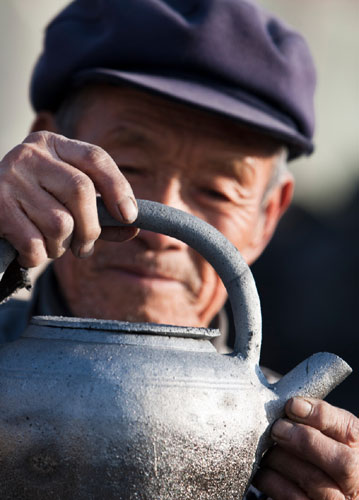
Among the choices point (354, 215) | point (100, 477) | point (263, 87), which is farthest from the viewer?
point (354, 215)

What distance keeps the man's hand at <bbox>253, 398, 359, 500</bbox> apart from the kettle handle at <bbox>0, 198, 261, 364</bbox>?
12cm

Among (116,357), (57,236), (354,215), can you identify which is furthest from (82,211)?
(354,215)

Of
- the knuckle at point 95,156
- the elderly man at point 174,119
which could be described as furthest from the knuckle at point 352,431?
the elderly man at point 174,119

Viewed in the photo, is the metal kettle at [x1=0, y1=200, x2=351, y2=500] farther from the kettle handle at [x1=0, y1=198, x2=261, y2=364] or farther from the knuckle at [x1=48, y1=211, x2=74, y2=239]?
the knuckle at [x1=48, y1=211, x2=74, y2=239]

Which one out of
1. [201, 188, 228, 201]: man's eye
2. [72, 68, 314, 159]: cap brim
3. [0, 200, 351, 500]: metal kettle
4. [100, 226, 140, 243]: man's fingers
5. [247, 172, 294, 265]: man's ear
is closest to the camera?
[0, 200, 351, 500]: metal kettle

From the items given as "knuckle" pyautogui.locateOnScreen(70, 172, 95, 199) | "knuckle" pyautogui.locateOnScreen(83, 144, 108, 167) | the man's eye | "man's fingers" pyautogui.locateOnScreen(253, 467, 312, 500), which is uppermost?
"knuckle" pyautogui.locateOnScreen(83, 144, 108, 167)

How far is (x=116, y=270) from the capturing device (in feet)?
7.06

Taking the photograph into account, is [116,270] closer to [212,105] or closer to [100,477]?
[212,105]

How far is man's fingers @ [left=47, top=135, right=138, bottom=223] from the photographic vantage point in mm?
1211

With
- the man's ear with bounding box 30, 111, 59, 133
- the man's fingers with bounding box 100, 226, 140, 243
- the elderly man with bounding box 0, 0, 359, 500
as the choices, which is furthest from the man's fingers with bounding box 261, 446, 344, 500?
the man's ear with bounding box 30, 111, 59, 133

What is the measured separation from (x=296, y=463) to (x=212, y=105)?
3.73 feet

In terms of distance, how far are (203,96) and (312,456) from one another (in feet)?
3.93

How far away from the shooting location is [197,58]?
84.7 inches

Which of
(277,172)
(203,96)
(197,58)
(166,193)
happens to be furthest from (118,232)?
(277,172)
